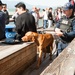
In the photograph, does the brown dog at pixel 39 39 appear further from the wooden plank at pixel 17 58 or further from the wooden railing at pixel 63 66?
the wooden railing at pixel 63 66

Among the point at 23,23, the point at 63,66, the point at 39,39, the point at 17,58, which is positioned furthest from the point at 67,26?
the point at 23,23

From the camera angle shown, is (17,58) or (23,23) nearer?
(17,58)

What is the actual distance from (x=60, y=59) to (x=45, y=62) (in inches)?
148

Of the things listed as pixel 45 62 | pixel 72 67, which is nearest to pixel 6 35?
pixel 45 62

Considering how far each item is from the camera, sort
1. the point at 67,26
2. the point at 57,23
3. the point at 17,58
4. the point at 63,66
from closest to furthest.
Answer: the point at 63,66
the point at 67,26
the point at 57,23
the point at 17,58

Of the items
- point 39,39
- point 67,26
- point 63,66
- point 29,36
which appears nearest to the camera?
point 63,66

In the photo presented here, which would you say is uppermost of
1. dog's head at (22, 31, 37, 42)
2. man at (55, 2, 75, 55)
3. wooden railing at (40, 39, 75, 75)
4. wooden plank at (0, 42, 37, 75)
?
man at (55, 2, 75, 55)

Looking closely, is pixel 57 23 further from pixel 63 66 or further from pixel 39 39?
pixel 63 66

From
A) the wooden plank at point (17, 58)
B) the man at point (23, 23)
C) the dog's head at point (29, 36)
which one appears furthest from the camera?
the man at point (23, 23)

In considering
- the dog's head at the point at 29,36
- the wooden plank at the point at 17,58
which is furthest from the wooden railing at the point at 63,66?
the dog's head at the point at 29,36

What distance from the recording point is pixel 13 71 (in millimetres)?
4461

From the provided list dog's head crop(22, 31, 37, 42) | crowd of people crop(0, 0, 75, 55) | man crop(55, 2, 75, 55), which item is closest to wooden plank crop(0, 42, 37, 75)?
dog's head crop(22, 31, 37, 42)

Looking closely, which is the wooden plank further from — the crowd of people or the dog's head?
the crowd of people

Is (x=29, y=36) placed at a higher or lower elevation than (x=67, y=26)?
lower
